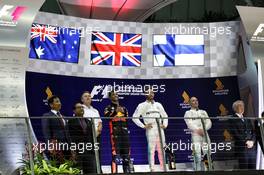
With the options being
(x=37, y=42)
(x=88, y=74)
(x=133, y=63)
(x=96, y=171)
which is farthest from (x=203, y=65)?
(x=96, y=171)

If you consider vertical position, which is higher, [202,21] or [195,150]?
[202,21]

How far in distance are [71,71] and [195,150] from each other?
2419 millimetres

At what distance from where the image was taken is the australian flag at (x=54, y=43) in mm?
8734

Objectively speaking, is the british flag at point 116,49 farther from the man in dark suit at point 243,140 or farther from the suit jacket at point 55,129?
the suit jacket at point 55,129

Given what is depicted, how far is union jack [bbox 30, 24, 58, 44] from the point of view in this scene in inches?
344

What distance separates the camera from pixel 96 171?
6738 millimetres

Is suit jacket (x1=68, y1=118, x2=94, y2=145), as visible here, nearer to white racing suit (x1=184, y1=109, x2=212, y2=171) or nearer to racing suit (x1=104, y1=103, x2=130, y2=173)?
racing suit (x1=104, y1=103, x2=130, y2=173)

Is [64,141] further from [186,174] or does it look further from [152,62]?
[152,62]

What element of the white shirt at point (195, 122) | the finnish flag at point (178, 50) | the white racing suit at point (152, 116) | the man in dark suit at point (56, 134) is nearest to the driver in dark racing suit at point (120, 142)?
the white racing suit at point (152, 116)

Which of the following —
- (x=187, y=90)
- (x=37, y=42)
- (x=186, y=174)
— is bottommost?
(x=186, y=174)

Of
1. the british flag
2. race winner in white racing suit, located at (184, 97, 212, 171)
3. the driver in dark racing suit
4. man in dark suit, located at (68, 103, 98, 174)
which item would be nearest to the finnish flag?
the british flag

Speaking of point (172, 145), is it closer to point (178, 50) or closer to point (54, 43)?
point (178, 50)

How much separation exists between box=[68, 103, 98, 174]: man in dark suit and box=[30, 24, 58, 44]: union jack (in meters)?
2.19

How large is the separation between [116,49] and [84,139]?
8.46ft
